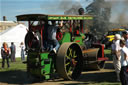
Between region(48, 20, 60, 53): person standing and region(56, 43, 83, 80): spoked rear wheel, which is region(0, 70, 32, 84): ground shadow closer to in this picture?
region(56, 43, 83, 80): spoked rear wheel

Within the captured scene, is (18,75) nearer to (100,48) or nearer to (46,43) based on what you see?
Result: (46,43)

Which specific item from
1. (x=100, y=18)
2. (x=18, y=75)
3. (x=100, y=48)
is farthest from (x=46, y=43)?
(x=100, y=18)

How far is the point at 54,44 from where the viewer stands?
813 cm

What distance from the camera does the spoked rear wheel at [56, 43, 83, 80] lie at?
304 inches

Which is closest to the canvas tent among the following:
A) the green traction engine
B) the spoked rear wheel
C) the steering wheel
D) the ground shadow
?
the ground shadow

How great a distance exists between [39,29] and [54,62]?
4.16 feet

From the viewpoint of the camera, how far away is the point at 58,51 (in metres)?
7.89

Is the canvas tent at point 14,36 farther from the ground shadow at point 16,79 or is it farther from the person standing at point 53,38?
the person standing at point 53,38

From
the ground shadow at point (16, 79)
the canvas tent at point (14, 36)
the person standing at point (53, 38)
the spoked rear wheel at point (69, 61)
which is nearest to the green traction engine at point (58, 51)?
the spoked rear wheel at point (69, 61)

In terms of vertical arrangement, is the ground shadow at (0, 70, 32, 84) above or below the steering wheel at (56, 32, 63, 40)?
below

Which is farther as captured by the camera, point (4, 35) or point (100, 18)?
point (100, 18)

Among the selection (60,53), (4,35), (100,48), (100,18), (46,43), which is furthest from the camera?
(100,18)

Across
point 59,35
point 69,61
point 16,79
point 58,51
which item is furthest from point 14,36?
point 58,51

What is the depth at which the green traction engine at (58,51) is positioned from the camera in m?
7.71
